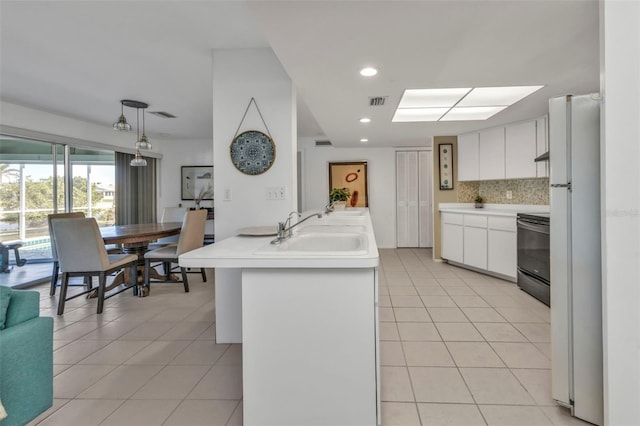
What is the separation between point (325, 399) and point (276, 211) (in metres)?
1.49

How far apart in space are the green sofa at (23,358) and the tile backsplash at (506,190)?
507 centimetres

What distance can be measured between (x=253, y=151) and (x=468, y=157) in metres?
3.78

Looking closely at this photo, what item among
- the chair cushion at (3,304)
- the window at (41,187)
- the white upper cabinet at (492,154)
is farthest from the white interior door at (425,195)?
the chair cushion at (3,304)

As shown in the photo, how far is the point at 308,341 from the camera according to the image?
141 centimetres

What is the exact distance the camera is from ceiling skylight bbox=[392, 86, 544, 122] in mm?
3209

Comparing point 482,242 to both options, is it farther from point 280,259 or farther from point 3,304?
point 3,304

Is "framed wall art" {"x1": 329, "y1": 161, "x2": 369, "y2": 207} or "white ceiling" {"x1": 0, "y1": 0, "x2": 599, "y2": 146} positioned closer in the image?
"white ceiling" {"x1": 0, "y1": 0, "x2": 599, "y2": 146}

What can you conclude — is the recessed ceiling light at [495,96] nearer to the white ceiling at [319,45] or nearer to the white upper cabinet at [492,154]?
the white ceiling at [319,45]

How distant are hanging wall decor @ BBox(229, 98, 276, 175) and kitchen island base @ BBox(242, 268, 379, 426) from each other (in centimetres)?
131

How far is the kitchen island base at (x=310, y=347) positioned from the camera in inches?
54.9

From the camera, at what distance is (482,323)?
2789mm

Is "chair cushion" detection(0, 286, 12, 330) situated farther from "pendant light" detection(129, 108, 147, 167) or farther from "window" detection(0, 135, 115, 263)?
"window" detection(0, 135, 115, 263)

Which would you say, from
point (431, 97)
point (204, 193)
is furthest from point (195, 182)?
point (431, 97)

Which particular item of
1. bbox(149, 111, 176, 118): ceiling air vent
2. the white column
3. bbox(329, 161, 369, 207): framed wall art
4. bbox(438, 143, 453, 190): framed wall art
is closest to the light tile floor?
the white column
